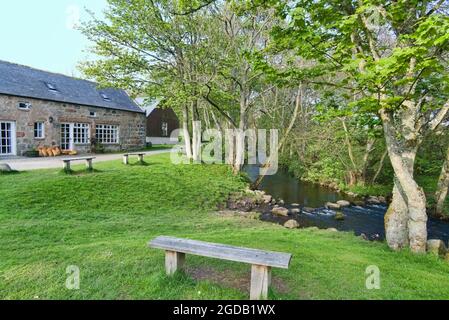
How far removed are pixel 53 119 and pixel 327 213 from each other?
17.0 m

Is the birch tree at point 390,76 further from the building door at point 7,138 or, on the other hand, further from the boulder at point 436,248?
the building door at point 7,138

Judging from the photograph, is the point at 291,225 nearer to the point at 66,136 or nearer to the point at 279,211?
the point at 279,211

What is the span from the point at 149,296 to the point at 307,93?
2078 centimetres

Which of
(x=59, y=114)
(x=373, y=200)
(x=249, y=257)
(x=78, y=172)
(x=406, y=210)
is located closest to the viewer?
(x=249, y=257)

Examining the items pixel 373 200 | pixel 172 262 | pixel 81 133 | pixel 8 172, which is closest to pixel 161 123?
pixel 81 133

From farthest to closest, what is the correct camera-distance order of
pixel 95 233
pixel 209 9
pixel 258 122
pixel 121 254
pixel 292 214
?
1. pixel 258 122
2. pixel 209 9
3. pixel 292 214
4. pixel 95 233
5. pixel 121 254

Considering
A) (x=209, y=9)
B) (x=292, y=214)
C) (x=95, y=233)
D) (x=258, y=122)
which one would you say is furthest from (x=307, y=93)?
(x=95, y=233)

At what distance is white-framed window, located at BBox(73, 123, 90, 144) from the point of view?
64.3 feet

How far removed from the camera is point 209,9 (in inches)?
560

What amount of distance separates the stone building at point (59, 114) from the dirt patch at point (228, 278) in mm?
16596

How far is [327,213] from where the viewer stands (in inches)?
468

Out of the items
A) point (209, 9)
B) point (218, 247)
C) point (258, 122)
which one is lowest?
point (218, 247)

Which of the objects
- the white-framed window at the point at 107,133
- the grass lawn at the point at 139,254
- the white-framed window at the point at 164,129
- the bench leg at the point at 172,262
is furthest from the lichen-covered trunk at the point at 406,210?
the white-framed window at the point at 164,129

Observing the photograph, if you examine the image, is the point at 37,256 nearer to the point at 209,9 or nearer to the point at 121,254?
the point at 121,254
